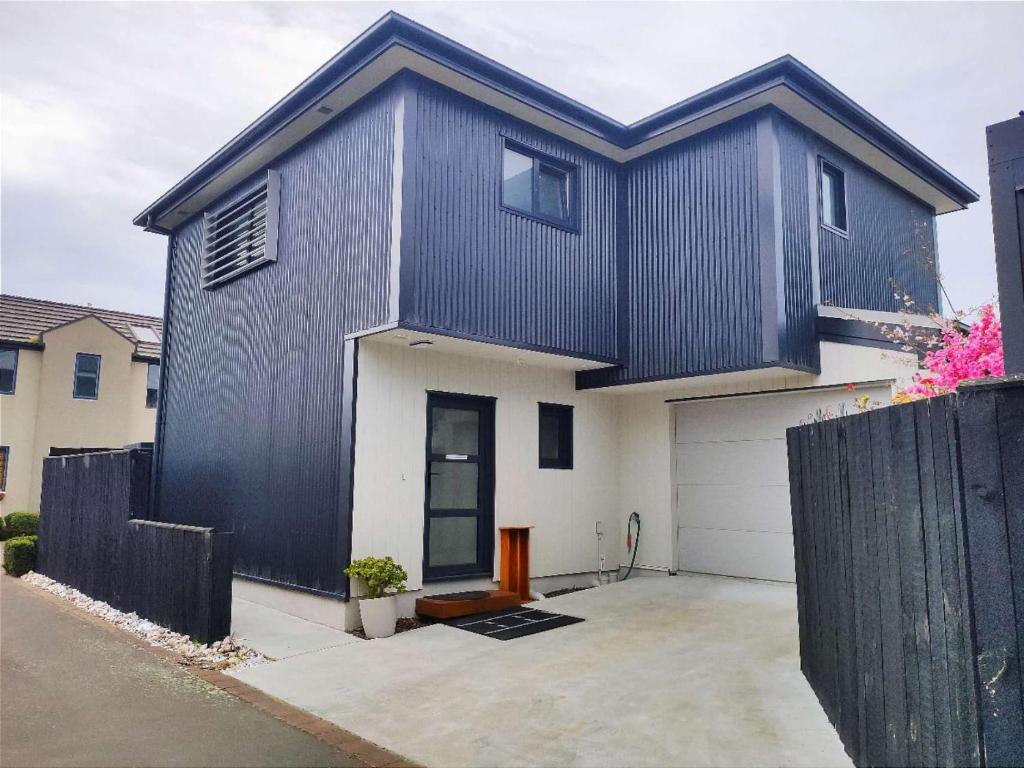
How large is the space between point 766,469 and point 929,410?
22.2ft

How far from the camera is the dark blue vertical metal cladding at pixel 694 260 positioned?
804cm

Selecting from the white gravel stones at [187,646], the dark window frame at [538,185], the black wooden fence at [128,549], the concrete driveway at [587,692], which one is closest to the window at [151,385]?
the black wooden fence at [128,549]

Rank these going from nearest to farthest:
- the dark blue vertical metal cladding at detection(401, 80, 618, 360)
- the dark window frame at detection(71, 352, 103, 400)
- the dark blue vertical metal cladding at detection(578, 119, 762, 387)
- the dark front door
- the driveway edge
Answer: the driveway edge < the dark blue vertical metal cladding at detection(401, 80, 618, 360) < the dark front door < the dark blue vertical metal cladding at detection(578, 119, 762, 387) < the dark window frame at detection(71, 352, 103, 400)

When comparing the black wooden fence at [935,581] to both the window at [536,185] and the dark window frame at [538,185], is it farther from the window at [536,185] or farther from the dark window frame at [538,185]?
the window at [536,185]

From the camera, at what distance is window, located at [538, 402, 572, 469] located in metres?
9.26

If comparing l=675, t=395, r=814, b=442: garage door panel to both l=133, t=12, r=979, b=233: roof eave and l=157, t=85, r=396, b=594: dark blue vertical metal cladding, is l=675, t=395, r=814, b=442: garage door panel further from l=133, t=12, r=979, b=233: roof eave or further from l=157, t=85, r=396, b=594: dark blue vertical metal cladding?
l=157, t=85, r=396, b=594: dark blue vertical metal cladding

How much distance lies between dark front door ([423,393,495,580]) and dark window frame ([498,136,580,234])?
7.35 feet

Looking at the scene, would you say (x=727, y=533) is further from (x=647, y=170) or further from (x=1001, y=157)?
(x=1001, y=157)

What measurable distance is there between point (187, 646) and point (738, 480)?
6564 millimetres

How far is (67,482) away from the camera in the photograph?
9.81m

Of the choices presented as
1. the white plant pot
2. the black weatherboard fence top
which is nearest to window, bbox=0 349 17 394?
the white plant pot

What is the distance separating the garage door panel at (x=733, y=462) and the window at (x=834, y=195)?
300cm

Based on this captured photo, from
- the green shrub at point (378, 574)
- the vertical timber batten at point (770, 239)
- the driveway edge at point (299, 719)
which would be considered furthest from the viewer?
the vertical timber batten at point (770, 239)

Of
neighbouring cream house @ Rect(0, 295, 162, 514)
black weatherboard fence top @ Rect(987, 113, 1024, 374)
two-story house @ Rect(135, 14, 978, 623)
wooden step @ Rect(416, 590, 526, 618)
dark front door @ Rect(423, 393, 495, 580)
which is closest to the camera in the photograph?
black weatherboard fence top @ Rect(987, 113, 1024, 374)
